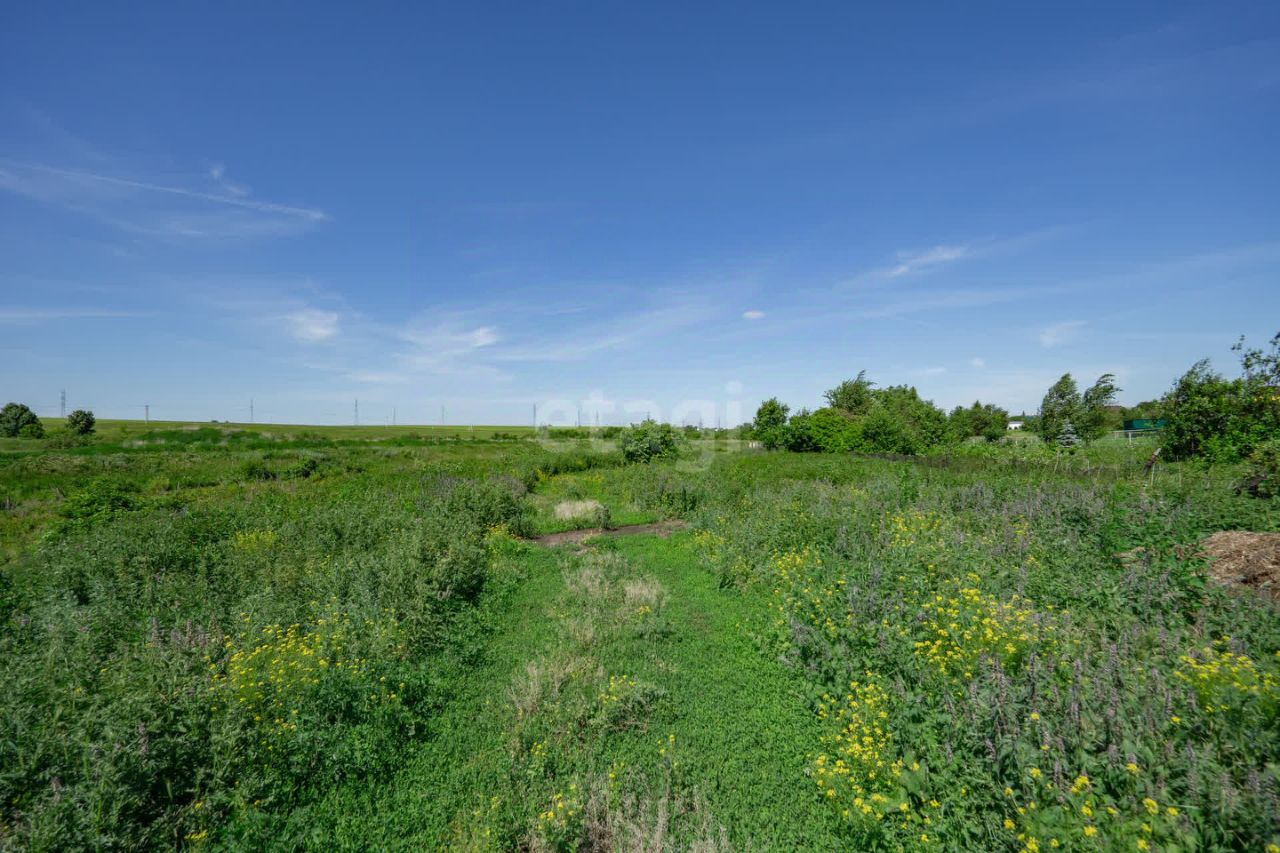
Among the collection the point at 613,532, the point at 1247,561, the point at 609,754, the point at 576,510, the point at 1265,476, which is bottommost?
the point at 609,754

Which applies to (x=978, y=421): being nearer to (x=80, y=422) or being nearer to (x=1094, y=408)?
(x=1094, y=408)

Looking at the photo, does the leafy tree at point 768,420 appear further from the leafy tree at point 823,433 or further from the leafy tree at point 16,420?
the leafy tree at point 16,420

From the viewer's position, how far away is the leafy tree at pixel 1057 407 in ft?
107

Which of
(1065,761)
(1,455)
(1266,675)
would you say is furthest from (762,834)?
(1,455)

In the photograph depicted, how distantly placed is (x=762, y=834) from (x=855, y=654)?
2.79 metres

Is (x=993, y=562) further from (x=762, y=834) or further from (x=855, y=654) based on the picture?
(x=762, y=834)

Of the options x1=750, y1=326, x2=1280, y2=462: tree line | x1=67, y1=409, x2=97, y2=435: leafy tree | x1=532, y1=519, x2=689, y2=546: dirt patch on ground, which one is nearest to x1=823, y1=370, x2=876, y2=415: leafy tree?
x1=750, y1=326, x2=1280, y2=462: tree line

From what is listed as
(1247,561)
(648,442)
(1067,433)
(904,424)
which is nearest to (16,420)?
(648,442)

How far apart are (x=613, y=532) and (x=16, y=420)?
69496 millimetres

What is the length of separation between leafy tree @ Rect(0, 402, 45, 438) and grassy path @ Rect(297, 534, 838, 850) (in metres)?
67.7

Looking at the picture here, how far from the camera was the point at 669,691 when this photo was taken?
6.34 meters

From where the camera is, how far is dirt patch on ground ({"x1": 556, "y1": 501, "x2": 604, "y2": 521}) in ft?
58.2

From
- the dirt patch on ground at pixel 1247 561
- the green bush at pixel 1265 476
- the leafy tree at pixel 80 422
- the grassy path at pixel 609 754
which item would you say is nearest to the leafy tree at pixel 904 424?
the green bush at pixel 1265 476

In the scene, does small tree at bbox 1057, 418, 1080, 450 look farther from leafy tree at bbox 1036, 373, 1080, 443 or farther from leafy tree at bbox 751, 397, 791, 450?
leafy tree at bbox 751, 397, 791, 450
